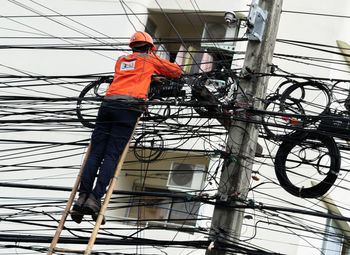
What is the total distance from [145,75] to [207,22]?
6092mm

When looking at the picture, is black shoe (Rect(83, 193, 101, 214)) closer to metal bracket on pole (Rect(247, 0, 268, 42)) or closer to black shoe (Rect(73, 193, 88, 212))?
black shoe (Rect(73, 193, 88, 212))

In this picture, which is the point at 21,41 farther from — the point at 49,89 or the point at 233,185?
the point at 233,185

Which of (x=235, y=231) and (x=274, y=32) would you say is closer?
(x=235, y=231)

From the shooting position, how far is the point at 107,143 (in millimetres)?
7852

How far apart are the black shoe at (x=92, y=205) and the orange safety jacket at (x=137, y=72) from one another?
1478 mm

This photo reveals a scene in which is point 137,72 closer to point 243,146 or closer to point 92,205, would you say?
point 243,146

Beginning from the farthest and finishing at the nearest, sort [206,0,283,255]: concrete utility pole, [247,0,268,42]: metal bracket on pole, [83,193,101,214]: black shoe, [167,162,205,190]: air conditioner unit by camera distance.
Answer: [167,162,205,190]: air conditioner unit < [247,0,268,42]: metal bracket on pole < [206,0,283,255]: concrete utility pole < [83,193,101,214]: black shoe

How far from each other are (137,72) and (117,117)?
26.5 inches

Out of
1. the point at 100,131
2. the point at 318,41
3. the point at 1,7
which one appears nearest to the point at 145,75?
the point at 100,131

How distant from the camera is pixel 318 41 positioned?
13648mm

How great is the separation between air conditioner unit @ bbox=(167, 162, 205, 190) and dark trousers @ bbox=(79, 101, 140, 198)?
4938mm

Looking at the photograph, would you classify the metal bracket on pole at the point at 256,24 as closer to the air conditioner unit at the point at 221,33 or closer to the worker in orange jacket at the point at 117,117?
the worker in orange jacket at the point at 117,117

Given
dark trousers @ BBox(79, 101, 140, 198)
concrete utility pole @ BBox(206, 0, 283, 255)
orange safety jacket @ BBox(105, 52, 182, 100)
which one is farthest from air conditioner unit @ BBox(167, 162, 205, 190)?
dark trousers @ BBox(79, 101, 140, 198)

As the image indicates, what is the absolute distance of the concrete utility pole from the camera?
7.80m
